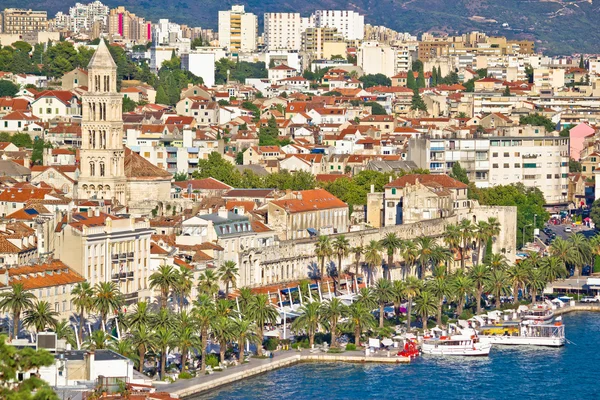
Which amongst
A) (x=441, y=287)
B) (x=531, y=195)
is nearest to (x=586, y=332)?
(x=441, y=287)

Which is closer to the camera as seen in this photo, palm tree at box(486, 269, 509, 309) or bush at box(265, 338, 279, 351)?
bush at box(265, 338, 279, 351)

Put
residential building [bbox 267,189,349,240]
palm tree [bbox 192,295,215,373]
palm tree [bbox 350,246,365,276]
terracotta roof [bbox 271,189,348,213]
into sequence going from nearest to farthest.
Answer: palm tree [bbox 192,295,215,373]
palm tree [bbox 350,246,365,276]
residential building [bbox 267,189,349,240]
terracotta roof [bbox 271,189,348,213]

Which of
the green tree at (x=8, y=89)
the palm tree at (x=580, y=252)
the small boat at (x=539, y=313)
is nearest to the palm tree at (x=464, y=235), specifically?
the palm tree at (x=580, y=252)

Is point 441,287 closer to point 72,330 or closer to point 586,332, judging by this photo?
point 586,332

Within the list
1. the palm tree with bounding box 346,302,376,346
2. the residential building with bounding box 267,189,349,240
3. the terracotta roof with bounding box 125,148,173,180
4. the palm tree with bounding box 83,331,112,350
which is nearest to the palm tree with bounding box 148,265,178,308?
the palm tree with bounding box 346,302,376,346

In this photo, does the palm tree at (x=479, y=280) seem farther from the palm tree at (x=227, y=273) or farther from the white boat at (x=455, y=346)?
the palm tree at (x=227, y=273)

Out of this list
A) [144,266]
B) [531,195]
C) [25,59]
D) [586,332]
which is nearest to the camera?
[144,266]

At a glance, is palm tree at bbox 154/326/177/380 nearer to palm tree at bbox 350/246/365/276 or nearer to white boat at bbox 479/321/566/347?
white boat at bbox 479/321/566/347
